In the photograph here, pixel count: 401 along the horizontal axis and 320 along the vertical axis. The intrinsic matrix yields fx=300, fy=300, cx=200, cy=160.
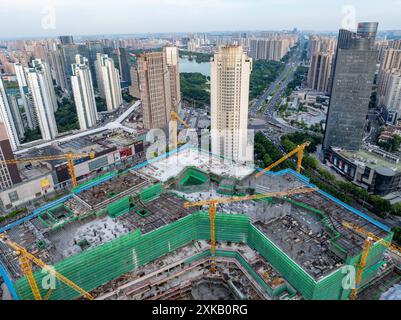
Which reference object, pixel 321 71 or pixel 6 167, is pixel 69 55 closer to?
pixel 6 167

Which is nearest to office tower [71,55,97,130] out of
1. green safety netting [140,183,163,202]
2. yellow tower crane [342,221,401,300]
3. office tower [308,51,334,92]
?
green safety netting [140,183,163,202]

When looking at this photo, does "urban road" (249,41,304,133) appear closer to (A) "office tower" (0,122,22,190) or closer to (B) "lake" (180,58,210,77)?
(B) "lake" (180,58,210,77)

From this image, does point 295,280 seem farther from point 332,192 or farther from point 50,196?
point 50,196

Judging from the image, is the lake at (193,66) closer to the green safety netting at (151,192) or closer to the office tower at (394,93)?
the office tower at (394,93)

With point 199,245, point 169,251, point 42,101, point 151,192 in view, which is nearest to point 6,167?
point 151,192

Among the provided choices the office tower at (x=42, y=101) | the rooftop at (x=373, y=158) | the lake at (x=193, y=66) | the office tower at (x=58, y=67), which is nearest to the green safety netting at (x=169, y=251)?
the rooftop at (x=373, y=158)
